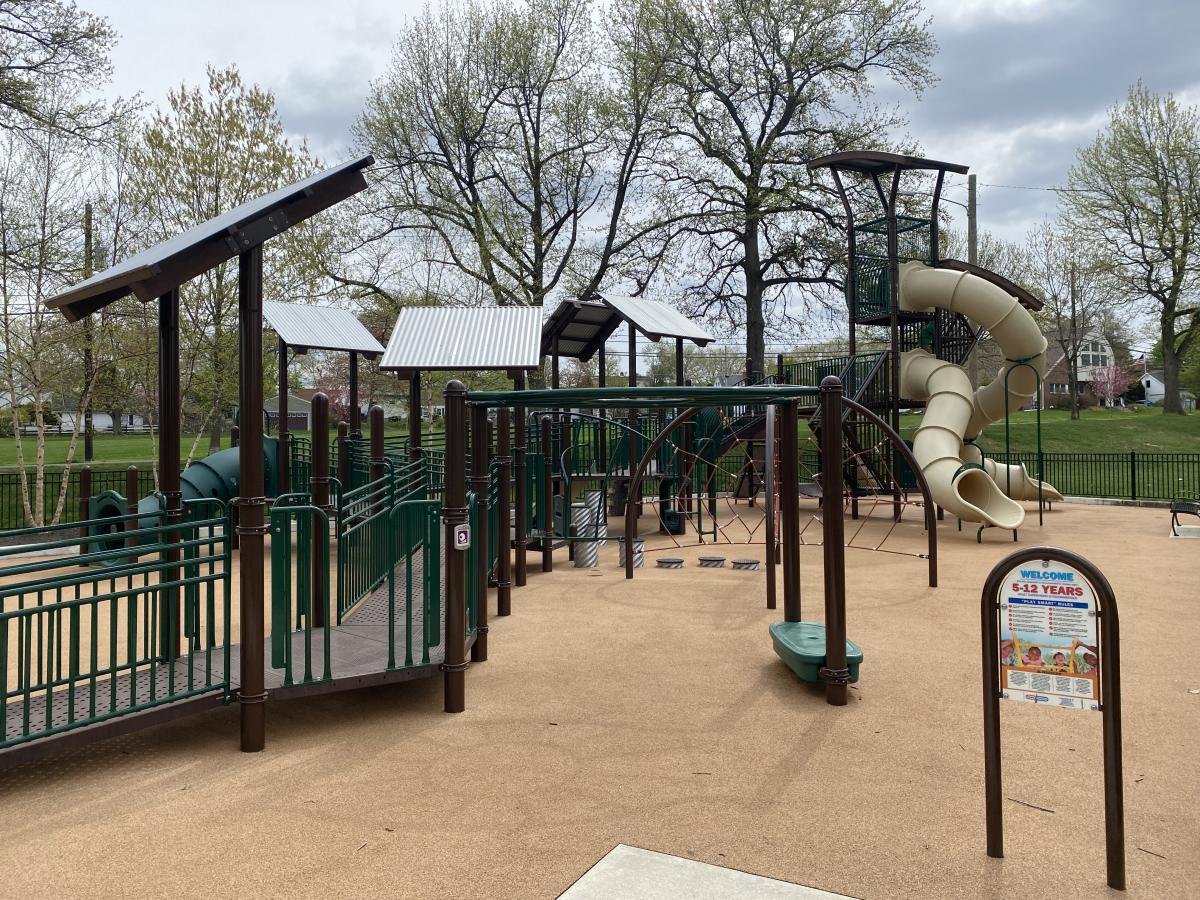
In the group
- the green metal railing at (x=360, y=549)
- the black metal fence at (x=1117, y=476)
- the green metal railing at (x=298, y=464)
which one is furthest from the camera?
the black metal fence at (x=1117, y=476)

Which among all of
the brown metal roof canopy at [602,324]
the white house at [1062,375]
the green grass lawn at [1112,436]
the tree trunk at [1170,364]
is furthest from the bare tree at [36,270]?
the white house at [1062,375]

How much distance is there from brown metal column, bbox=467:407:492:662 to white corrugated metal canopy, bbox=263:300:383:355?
755 cm

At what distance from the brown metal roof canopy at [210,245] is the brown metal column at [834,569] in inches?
133

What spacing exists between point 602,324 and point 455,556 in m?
11.5

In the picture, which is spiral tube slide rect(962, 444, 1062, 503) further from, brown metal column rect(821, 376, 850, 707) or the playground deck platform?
the playground deck platform

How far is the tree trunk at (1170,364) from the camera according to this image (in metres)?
32.0

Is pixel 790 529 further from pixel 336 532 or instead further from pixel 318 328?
pixel 318 328

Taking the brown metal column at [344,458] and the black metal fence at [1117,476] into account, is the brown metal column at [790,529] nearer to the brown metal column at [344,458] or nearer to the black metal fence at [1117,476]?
the brown metal column at [344,458]

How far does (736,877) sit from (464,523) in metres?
2.83

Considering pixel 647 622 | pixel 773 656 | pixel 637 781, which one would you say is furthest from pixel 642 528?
pixel 637 781

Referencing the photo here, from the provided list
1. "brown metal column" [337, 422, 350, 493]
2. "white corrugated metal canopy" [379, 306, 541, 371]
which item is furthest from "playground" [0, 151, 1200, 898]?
"brown metal column" [337, 422, 350, 493]

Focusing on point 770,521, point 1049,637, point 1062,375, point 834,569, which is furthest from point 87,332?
point 1062,375

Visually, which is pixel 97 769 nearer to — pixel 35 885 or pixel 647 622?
pixel 35 885

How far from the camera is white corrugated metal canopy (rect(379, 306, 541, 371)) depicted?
1134 centimetres
